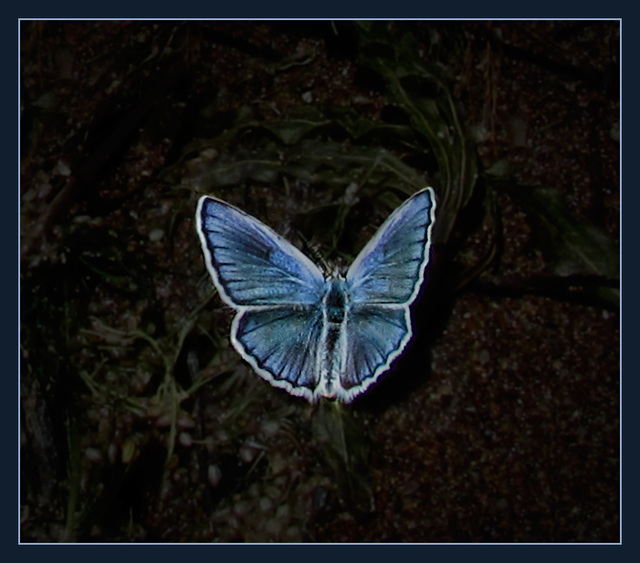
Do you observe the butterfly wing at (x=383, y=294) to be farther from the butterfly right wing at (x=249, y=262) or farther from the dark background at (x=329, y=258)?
the dark background at (x=329, y=258)

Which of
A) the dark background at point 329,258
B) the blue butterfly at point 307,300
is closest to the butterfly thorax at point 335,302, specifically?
the blue butterfly at point 307,300

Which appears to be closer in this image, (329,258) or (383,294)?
(383,294)

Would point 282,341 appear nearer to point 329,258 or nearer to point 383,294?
point 383,294

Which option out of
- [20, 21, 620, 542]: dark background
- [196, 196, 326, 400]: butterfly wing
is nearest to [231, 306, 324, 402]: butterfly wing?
[196, 196, 326, 400]: butterfly wing

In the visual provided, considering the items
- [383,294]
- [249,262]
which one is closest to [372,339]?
[383,294]

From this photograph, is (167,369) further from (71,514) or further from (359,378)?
(359,378)

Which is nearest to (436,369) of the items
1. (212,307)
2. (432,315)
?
(432,315)
